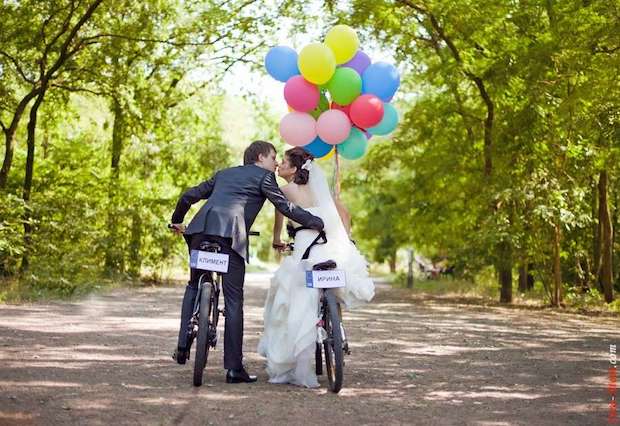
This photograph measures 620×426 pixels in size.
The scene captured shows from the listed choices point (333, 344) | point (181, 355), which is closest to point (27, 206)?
point (181, 355)

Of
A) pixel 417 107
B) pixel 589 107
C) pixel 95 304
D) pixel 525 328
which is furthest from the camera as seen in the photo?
pixel 417 107

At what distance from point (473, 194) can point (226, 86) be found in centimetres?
1042

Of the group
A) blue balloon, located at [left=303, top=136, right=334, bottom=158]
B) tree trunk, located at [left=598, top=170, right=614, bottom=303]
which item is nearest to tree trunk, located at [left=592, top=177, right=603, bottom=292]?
tree trunk, located at [left=598, top=170, right=614, bottom=303]

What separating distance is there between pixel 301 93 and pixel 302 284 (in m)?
2.38

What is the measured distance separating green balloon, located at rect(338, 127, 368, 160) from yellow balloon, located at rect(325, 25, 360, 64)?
76cm

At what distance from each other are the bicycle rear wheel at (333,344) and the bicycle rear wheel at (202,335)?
3.12ft

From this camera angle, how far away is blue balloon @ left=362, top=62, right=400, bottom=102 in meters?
8.78

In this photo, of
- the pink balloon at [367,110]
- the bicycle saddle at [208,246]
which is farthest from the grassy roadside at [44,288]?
the bicycle saddle at [208,246]

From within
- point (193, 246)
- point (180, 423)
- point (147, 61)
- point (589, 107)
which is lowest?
point (180, 423)

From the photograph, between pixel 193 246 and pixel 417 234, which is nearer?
pixel 193 246

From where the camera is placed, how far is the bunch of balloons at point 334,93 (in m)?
8.68

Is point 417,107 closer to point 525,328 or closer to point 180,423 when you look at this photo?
point 525,328

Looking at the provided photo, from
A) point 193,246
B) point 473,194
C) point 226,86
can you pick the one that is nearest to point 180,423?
point 193,246

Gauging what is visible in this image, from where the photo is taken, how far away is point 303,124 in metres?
8.85
